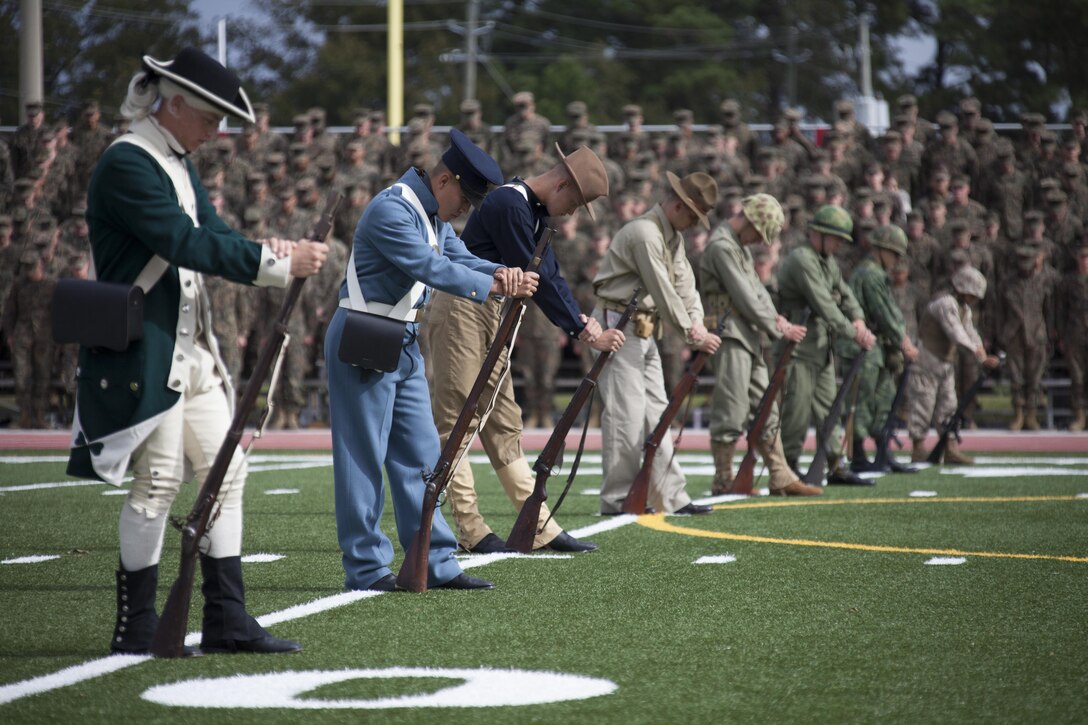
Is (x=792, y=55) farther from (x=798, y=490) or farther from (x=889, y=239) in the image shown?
(x=798, y=490)

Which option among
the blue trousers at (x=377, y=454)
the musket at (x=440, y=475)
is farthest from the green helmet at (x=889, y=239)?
the blue trousers at (x=377, y=454)

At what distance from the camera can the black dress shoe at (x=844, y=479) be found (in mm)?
13539

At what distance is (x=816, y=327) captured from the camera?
13523mm

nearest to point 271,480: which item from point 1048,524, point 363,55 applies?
point 1048,524

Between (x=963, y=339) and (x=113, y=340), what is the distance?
1150 cm

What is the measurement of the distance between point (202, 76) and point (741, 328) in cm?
750

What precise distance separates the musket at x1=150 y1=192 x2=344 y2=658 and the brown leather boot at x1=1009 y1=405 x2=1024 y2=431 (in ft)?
50.1

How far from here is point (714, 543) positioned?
9305mm

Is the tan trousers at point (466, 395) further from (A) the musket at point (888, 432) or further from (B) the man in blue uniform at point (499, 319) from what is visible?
(A) the musket at point (888, 432)

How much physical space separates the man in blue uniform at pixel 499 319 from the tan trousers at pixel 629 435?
1986 millimetres

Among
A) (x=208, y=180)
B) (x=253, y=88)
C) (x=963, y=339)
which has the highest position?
(x=253, y=88)

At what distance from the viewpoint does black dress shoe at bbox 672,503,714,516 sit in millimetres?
11031

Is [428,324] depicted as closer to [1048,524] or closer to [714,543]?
[714,543]

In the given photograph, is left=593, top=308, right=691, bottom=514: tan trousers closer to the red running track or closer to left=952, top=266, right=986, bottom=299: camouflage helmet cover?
left=952, top=266, right=986, bottom=299: camouflage helmet cover
